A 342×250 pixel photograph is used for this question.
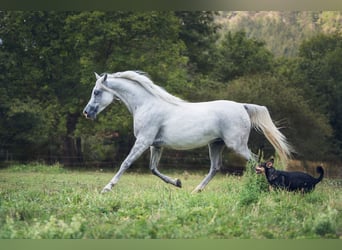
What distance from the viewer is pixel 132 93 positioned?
7.24 metres

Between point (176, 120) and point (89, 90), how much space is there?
193 cm

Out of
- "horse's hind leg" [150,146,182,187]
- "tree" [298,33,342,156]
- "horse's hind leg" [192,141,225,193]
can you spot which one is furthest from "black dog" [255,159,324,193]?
"tree" [298,33,342,156]

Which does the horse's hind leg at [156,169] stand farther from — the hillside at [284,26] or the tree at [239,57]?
the tree at [239,57]

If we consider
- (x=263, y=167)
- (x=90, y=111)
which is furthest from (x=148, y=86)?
(x=263, y=167)

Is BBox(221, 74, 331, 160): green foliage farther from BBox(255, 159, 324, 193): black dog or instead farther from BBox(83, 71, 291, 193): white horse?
BBox(255, 159, 324, 193): black dog

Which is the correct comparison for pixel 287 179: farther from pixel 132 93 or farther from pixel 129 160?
pixel 132 93

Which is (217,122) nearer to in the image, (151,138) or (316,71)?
(151,138)

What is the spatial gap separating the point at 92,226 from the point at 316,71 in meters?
5.12

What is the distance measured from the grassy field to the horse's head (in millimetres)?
917

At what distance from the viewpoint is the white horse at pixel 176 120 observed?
7.11m

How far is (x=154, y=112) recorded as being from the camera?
717cm

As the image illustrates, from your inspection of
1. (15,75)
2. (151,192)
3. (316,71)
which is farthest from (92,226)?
(316,71)

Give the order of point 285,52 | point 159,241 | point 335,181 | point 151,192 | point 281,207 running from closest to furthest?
point 159,241 < point 281,207 < point 151,192 < point 335,181 < point 285,52

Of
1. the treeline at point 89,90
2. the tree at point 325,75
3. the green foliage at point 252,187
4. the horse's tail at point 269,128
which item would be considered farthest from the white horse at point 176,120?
the tree at point 325,75
